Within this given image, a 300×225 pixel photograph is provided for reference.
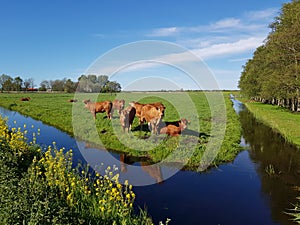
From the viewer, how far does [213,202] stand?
25.8 feet

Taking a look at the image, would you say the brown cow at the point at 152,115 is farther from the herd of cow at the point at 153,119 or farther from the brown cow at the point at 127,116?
the brown cow at the point at 127,116

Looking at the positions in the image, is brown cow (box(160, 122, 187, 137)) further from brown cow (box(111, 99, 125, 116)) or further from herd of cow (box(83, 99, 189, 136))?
brown cow (box(111, 99, 125, 116))

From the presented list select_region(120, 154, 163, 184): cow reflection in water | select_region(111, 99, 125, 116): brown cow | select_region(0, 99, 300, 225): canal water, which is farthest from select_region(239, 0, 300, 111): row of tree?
select_region(120, 154, 163, 184): cow reflection in water

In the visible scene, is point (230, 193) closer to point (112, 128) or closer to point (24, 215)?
point (24, 215)

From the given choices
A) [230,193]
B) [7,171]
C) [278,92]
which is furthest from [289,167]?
[278,92]

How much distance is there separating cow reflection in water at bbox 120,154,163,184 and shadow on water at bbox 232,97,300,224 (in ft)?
12.1

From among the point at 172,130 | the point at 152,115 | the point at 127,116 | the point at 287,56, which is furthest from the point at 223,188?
the point at 287,56

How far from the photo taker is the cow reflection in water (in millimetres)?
9859

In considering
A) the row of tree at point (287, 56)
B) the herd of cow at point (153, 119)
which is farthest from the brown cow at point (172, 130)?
the row of tree at point (287, 56)

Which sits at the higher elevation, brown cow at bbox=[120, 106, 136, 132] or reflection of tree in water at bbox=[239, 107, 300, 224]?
brown cow at bbox=[120, 106, 136, 132]

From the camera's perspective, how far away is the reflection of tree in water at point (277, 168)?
25.3 feet

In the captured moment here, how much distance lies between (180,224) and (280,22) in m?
36.0

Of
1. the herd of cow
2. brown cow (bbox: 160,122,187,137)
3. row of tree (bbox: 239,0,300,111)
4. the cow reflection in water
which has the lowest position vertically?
the cow reflection in water

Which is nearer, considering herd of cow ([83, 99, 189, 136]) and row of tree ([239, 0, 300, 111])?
herd of cow ([83, 99, 189, 136])
